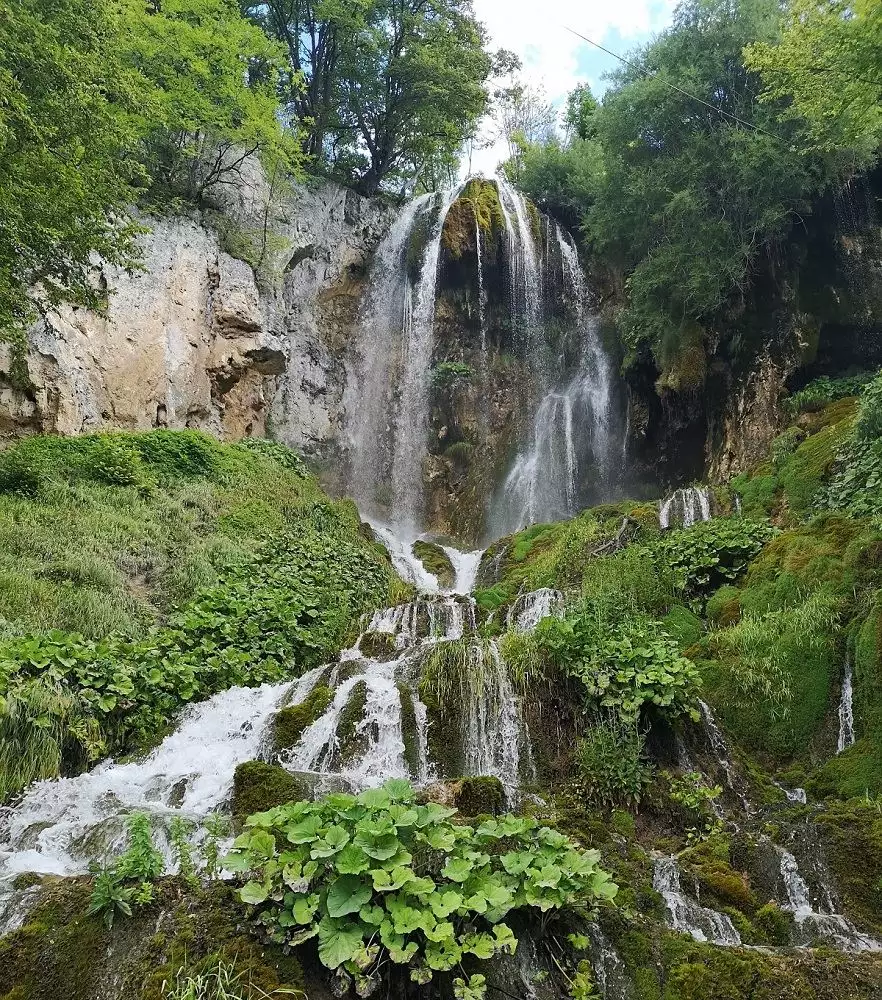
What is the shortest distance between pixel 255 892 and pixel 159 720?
4.29m

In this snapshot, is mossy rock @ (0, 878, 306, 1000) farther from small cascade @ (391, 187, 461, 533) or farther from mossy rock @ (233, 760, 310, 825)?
small cascade @ (391, 187, 461, 533)

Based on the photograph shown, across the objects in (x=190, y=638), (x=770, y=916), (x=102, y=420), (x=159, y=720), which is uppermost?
(x=102, y=420)

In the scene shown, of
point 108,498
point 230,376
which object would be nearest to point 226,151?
point 230,376

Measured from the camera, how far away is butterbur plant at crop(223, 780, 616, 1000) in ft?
8.39

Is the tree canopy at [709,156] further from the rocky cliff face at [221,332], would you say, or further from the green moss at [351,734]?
the green moss at [351,734]

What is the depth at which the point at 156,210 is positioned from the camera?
50.8 ft

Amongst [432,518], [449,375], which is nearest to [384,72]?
[449,375]

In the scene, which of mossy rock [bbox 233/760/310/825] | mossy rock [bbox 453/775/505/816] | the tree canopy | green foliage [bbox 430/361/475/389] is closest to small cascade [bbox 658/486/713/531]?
the tree canopy

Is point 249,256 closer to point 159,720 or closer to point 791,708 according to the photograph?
point 159,720

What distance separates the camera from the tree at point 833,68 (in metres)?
9.13

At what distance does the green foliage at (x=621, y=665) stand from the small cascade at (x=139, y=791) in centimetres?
290

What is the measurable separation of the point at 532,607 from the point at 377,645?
7.27 feet

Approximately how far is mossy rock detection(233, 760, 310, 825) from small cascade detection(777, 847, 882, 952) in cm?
316

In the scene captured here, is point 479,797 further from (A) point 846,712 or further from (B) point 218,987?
(A) point 846,712
